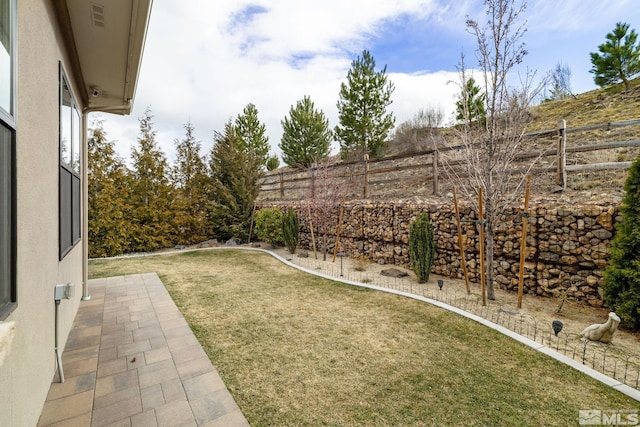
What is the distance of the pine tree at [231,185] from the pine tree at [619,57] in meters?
A: 15.9

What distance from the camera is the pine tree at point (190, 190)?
10.6 metres

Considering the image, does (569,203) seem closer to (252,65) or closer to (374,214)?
(374,214)

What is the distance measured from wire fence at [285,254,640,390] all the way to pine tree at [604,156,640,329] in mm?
649

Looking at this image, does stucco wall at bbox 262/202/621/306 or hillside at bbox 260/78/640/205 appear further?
hillside at bbox 260/78/640/205

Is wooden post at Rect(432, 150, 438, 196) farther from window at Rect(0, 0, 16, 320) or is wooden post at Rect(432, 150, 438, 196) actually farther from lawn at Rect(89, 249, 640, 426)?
window at Rect(0, 0, 16, 320)

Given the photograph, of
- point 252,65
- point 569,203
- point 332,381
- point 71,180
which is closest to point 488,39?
point 569,203

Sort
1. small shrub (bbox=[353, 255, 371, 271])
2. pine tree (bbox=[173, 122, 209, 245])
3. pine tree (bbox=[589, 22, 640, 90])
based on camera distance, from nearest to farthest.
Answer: small shrub (bbox=[353, 255, 371, 271]) → pine tree (bbox=[173, 122, 209, 245]) → pine tree (bbox=[589, 22, 640, 90])

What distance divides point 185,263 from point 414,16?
30.7 ft

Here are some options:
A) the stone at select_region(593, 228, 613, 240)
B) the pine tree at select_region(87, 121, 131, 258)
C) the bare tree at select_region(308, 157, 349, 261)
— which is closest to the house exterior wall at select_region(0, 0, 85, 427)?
the bare tree at select_region(308, 157, 349, 261)

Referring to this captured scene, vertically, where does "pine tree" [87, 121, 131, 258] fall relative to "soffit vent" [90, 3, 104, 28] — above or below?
below

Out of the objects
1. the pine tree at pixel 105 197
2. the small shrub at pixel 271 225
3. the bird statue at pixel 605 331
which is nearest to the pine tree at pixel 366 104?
the small shrub at pixel 271 225

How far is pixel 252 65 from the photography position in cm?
1105

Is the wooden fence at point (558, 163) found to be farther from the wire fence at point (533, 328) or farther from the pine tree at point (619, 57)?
the pine tree at point (619, 57)

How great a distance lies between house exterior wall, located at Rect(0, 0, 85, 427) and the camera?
1.59 m
